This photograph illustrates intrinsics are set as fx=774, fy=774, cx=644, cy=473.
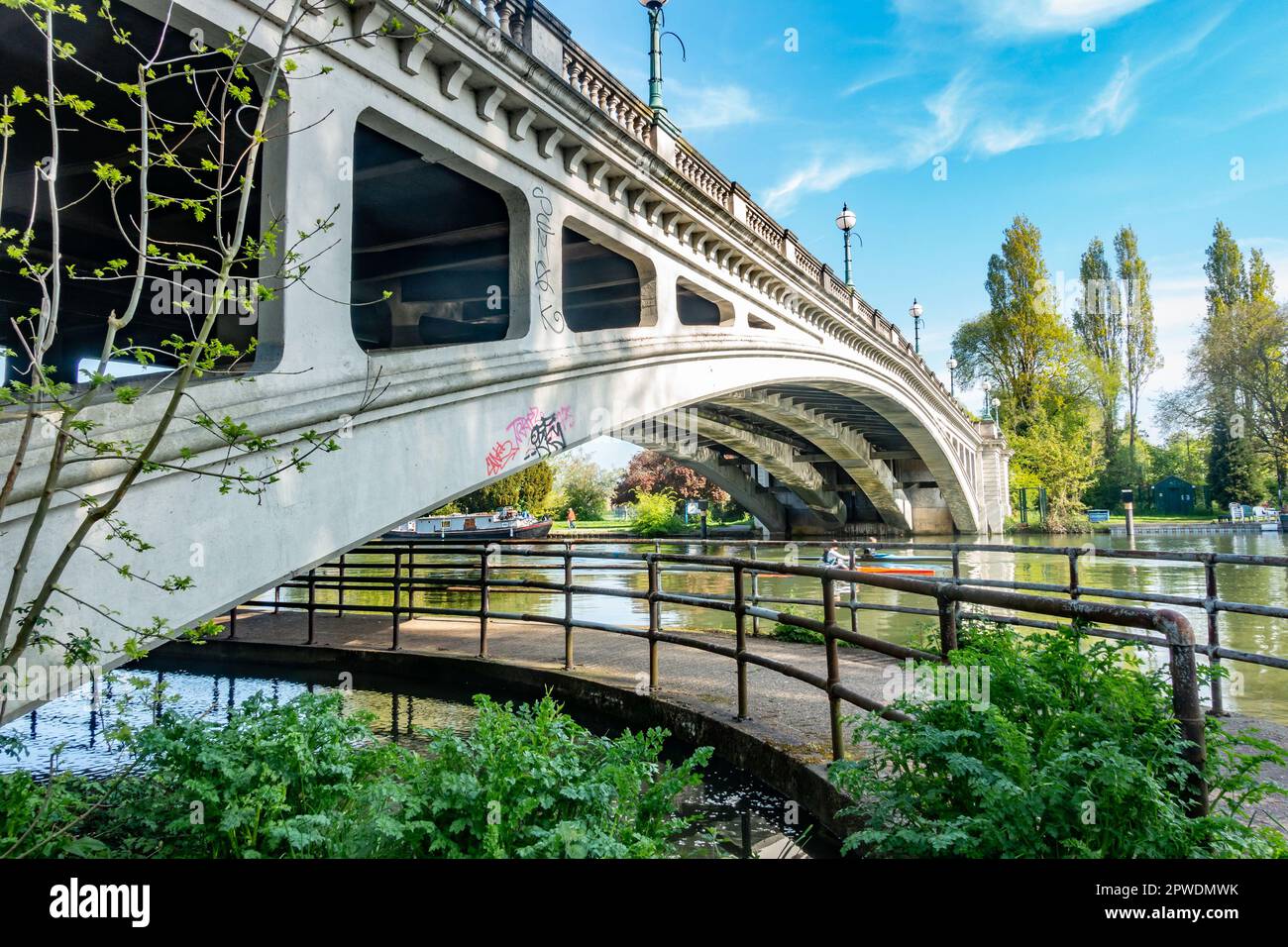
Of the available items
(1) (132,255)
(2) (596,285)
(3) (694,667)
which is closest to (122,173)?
(3) (694,667)

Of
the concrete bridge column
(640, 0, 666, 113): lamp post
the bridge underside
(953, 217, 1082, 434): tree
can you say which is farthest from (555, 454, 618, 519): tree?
the concrete bridge column

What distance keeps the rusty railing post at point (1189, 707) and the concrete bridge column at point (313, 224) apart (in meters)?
4.83

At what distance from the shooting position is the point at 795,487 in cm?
3609

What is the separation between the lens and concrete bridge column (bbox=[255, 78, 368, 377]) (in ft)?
17.0

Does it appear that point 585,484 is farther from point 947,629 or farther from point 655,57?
point 947,629

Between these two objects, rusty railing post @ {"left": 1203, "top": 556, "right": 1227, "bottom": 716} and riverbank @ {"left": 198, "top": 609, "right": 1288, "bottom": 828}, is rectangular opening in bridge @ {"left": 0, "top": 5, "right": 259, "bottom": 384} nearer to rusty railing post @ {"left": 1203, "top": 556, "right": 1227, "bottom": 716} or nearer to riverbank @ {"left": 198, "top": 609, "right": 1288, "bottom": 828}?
riverbank @ {"left": 198, "top": 609, "right": 1288, "bottom": 828}

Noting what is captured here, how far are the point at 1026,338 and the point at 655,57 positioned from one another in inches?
1644

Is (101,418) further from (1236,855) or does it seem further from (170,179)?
(170,179)

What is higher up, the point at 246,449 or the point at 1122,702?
the point at 246,449

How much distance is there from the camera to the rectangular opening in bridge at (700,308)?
1318cm

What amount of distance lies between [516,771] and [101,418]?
2.82 metres

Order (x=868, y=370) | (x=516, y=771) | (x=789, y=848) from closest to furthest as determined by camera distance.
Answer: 1. (x=516, y=771)
2. (x=789, y=848)
3. (x=868, y=370)
